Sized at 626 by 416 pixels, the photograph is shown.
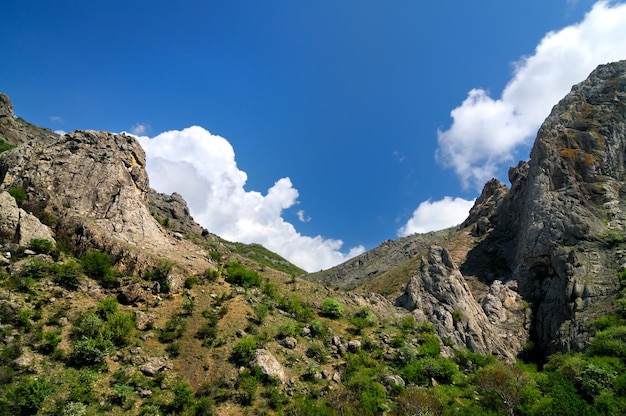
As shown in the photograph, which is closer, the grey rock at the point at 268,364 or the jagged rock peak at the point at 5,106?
the grey rock at the point at 268,364

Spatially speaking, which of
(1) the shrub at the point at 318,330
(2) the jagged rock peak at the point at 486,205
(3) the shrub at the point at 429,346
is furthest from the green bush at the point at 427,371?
(2) the jagged rock peak at the point at 486,205

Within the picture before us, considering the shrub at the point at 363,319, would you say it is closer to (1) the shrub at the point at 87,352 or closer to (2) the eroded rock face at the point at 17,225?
(1) the shrub at the point at 87,352

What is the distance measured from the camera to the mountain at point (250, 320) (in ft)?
69.7

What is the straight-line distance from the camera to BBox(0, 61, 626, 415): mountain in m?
21.2

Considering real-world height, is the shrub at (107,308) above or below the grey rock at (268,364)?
above

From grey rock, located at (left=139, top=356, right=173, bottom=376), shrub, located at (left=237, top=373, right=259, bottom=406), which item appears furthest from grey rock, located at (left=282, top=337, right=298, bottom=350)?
grey rock, located at (left=139, top=356, right=173, bottom=376)

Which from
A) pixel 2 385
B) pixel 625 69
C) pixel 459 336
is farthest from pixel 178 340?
pixel 625 69

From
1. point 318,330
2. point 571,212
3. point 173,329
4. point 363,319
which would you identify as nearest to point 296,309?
point 318,330

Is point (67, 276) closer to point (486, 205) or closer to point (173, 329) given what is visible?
point (173, 329)

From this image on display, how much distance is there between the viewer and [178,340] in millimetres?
25172

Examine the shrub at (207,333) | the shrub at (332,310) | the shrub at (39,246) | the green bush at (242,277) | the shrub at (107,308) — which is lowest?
the shrub at (207,333)

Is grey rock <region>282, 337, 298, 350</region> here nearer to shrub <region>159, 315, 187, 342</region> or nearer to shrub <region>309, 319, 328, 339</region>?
shrub <region>309, 319, 328, 339</region>

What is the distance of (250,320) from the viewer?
96.8ft

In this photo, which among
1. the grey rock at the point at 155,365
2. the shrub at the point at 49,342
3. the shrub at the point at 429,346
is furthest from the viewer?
the shrub at the point at 429,346
